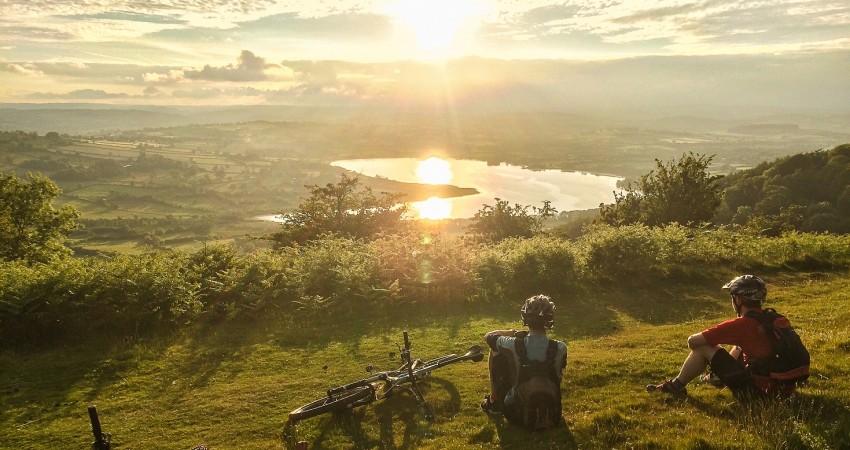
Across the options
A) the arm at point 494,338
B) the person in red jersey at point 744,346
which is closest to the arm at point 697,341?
the person in red jersey at point 744,346

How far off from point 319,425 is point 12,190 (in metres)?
30.4

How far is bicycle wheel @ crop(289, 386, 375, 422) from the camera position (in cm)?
820

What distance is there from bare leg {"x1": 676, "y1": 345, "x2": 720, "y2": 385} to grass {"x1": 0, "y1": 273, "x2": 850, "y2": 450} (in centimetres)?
44

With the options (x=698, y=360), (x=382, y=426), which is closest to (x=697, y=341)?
(x=698, y=360)

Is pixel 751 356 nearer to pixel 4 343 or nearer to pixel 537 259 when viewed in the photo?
pixel 537 259

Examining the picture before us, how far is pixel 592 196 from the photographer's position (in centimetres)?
14800

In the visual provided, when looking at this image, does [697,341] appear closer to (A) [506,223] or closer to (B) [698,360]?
(B) [698,360]

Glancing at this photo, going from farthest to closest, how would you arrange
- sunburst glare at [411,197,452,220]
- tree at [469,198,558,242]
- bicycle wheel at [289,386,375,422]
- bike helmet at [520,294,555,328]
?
sunburst glare at [411,197,452,220] < tree at [469,198,558,242] < bicycle wheel at [289,386,375,422] < bike helmet at [520,294,555,328]

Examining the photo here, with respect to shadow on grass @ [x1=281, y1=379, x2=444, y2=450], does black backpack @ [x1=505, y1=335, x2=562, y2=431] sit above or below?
above

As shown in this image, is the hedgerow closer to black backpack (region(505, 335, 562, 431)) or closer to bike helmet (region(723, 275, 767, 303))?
black backpack (region(505, 335, 562, 431))

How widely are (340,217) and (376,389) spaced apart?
20.4m

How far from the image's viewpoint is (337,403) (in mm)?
8383

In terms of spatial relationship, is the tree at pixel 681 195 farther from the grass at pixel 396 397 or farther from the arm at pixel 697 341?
the arm at pixel 697 341

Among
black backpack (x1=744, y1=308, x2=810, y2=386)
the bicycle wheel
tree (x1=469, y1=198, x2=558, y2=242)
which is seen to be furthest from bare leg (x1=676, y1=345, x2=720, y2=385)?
tree (x1=469, y1=198, x2=558, y2=242)
